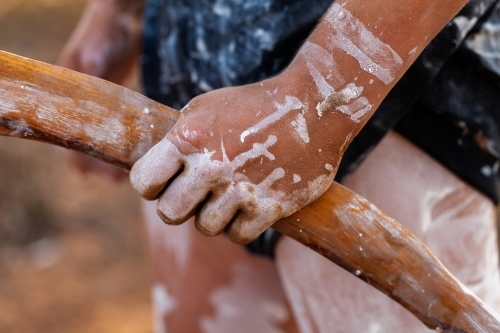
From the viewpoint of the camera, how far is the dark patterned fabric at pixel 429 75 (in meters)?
0.72

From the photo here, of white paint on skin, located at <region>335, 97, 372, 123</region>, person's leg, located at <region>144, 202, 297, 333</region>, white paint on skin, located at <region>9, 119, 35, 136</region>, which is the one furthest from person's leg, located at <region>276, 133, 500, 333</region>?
white paint on skin, located at <region>9, 119, 35, 136</region>

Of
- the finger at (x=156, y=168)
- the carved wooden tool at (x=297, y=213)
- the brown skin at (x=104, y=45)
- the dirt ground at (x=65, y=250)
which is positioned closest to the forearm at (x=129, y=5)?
the brown skin at (x=104, y=45)

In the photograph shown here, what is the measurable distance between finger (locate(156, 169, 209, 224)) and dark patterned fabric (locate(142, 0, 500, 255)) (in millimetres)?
217

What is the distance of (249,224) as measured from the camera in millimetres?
639

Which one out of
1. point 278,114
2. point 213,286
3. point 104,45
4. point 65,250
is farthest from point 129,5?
point 65,250

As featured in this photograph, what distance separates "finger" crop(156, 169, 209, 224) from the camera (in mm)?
625

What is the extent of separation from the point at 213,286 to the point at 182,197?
1.79 ft

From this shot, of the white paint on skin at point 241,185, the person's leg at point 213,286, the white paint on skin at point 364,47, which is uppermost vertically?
the white paint on skin at point 364,47

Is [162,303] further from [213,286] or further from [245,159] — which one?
[245,159]

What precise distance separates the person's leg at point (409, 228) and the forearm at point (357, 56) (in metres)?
0.17

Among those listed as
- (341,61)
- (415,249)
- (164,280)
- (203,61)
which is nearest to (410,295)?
(415,249)

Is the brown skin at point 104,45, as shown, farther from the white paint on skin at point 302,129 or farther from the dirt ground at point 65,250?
the dirt ground at point 65,250

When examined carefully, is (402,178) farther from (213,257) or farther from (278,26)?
(213,257)

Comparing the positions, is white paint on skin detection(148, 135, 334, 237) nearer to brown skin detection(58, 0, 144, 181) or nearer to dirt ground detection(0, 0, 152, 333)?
brown skin detection(58, 0, 144, 181)
